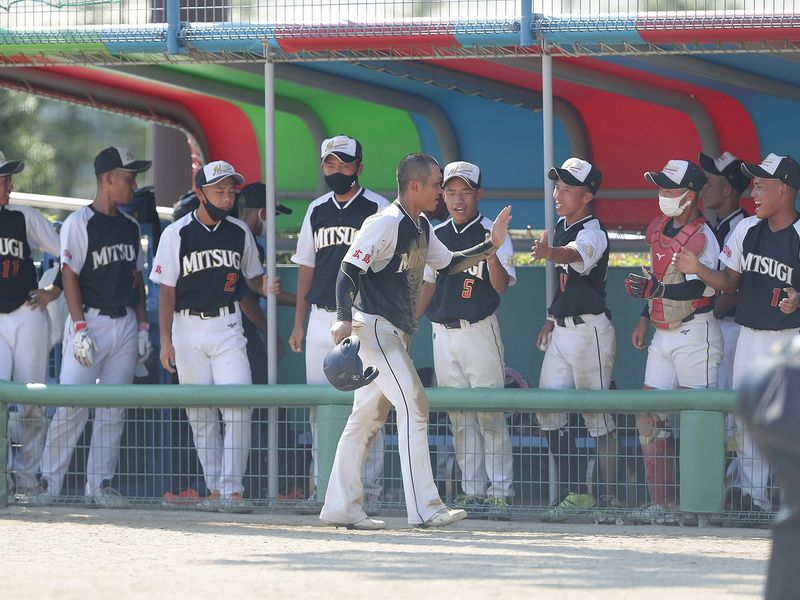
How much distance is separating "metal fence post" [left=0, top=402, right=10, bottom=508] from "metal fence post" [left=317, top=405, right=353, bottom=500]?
6.06 ft

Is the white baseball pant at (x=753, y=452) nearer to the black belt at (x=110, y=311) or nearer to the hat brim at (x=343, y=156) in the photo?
the hat brim at (x=343, y=156)

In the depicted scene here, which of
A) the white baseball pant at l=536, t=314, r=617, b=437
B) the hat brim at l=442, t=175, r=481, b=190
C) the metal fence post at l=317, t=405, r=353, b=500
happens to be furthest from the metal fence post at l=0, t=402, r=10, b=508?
the white baseball pant at l=536, t=314, r=617, b=437

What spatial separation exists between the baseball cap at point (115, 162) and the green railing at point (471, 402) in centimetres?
142

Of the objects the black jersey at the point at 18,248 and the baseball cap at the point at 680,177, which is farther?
the black jersey at the point at 18,248

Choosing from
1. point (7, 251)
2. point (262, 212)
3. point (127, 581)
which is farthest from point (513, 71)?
point (127, 581)

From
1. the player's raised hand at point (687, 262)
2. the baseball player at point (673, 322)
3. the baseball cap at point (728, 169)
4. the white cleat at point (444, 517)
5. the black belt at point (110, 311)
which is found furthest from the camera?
the black belt at point (110, 311)

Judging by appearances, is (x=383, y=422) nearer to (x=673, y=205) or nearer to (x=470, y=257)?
(x=470, y=257)

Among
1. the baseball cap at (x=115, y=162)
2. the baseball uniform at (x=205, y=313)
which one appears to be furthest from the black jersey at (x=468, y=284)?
the baseball cap at (x=115, y=162)

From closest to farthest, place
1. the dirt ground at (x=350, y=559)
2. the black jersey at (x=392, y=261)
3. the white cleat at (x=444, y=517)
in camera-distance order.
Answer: the dirt ground at (x=350, y=559) < the black jersey at (x=392, y=261) < the white cleat at (x=444, y=517)

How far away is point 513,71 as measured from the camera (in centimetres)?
937

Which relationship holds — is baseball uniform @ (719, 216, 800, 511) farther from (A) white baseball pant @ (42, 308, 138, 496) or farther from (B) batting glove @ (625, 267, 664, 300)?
(A) white baseball pant @ (42, 308, 138, 496)

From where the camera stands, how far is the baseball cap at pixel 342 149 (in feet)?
25.7

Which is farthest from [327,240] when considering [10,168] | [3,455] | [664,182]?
[3,455]

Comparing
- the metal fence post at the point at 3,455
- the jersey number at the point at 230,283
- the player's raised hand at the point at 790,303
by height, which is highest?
the jersey number at the point at 230,283
